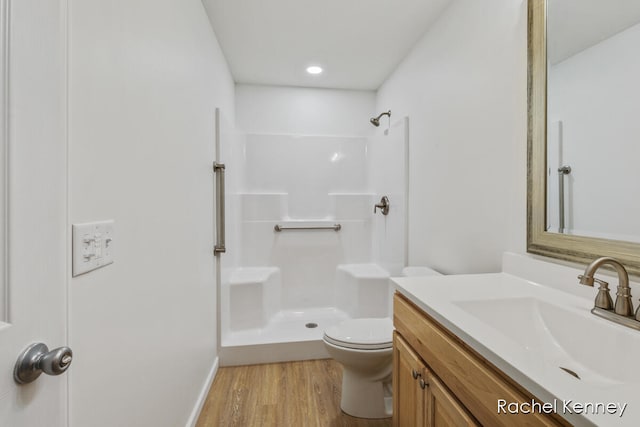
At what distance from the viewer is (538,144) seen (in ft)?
3.93

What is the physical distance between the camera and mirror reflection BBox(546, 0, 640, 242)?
91 centimetres

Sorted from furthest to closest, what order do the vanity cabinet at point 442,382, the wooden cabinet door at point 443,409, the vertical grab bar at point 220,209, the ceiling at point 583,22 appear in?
the vertical grab bar at point 220,209 → the ceiling at point 583,22 → the wooden cabinet door at point 443,409 → the vanity cabinet at point 442,382

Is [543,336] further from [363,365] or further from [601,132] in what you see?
[363,365]

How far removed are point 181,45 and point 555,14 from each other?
154 centimetres

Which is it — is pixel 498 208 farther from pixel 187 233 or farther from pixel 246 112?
pixel 246 112

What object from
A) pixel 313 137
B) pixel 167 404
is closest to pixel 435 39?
pixel 313 137

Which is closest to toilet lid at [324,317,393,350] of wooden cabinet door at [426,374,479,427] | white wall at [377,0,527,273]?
white wall at [377,0,527,273]

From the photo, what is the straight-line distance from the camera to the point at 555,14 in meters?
1.13

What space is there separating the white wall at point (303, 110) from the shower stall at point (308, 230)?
9 centimetres

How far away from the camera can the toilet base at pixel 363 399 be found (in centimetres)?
176

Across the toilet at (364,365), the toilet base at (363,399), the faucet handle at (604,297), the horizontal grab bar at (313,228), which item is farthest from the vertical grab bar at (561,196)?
the horizontal grab bar at (313,228)

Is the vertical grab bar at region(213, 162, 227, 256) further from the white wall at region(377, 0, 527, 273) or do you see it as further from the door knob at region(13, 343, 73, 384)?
the door knob at region(13, 343, 73, 384)

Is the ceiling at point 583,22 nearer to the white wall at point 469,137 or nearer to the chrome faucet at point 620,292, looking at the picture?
the white wall at point 469,137

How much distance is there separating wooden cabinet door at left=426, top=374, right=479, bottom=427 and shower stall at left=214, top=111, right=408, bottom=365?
1508 mm
